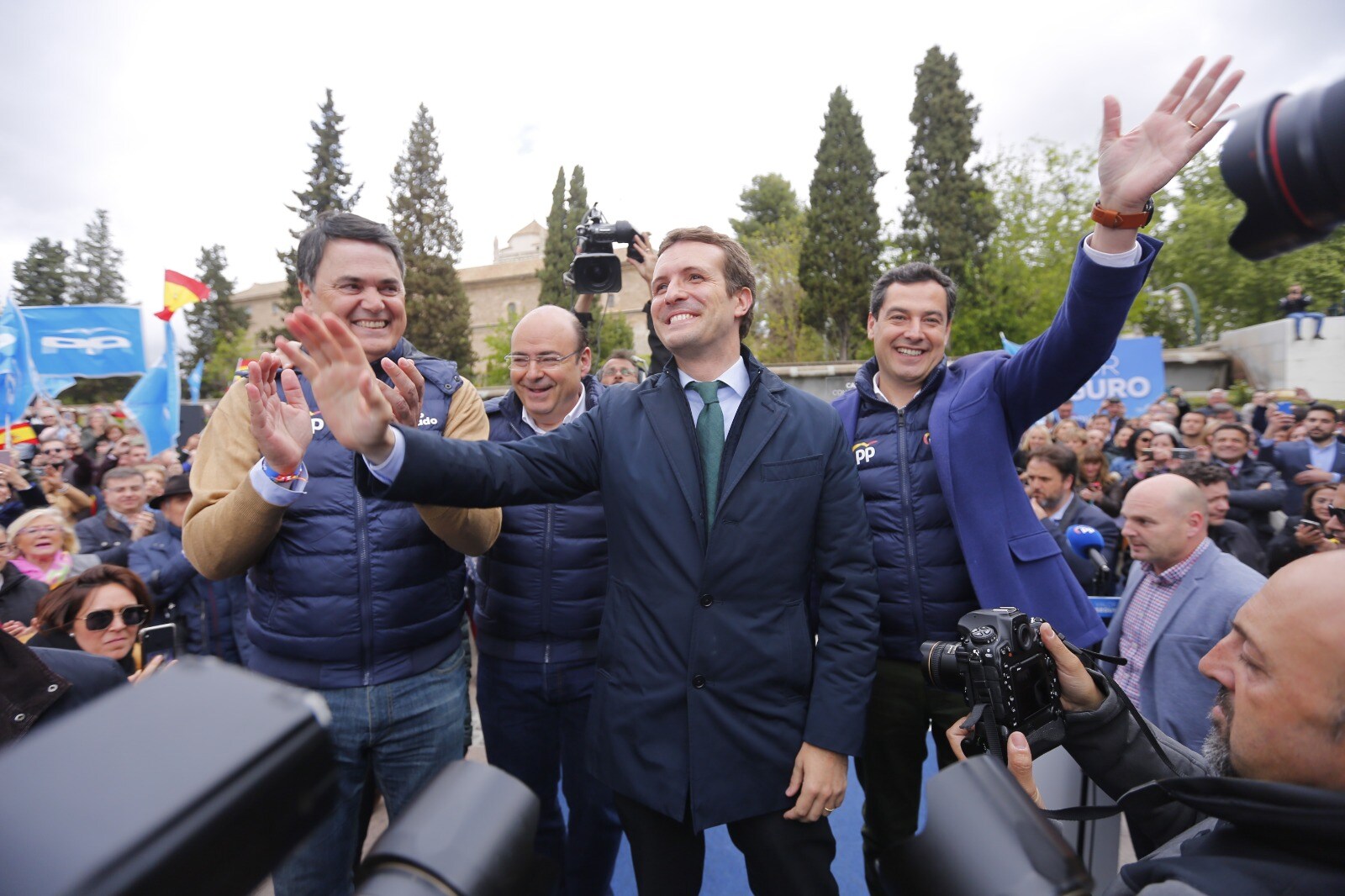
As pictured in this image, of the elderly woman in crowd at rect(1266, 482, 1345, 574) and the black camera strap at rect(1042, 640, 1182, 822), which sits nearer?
the black camera strap at rect(1042, 640, 1182, 822)

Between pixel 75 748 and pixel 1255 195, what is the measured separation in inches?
50.9

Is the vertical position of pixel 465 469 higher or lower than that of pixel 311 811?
higher

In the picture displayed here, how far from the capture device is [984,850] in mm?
788

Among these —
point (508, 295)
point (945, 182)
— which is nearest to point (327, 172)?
point (508, 295)

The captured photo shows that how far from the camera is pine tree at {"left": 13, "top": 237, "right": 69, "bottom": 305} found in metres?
43.8

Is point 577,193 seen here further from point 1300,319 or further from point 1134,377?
point 1300,319

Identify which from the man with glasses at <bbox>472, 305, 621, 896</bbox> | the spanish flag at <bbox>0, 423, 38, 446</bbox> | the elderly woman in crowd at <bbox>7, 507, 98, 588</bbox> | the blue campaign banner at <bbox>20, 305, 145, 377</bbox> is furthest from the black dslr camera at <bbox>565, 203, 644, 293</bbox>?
the spanish flag at <bbox>0, 423, 38, 446</bbox>

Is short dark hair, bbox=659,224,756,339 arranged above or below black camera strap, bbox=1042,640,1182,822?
above

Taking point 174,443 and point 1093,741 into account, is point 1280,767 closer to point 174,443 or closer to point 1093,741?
point 1093,741

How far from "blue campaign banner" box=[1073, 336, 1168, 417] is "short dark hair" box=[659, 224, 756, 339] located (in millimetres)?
Result: 9892

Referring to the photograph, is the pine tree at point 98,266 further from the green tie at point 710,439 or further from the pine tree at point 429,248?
the green tie at point 710,439

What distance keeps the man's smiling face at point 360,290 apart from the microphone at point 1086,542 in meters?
3.89

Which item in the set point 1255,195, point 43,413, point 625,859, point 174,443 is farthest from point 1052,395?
point 43,413

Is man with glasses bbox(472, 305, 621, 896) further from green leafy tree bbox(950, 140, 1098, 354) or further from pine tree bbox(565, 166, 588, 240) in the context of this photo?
pine tree bbox(565, 166, 588, 240)
